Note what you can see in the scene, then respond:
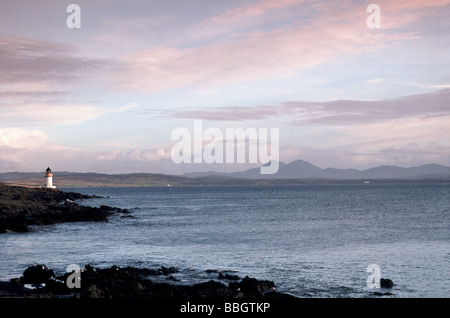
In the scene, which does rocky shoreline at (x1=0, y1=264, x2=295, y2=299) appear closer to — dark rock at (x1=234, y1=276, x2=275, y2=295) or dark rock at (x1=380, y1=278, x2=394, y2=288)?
dark rock at (x1=234, y1=276, x2=275, y2=295)

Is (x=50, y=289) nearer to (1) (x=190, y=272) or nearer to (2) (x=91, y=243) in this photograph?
(1) (x=190, y=272)

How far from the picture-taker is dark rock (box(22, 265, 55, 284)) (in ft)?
76.3

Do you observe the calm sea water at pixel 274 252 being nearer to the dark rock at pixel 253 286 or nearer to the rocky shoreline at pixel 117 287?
the dark rock at pixel 253 286

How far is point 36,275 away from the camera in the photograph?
933 inches

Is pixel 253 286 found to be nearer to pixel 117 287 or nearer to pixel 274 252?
pixel 117 287

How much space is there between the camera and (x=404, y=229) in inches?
2074

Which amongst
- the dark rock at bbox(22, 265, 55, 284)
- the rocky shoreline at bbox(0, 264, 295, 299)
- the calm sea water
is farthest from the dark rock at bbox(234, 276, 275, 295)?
the dark rock at bbox(22, 265, 55, 284)

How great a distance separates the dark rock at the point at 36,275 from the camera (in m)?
23.3

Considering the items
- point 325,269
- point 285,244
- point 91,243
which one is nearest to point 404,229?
point 285,244

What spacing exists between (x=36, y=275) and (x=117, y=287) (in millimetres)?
5815
